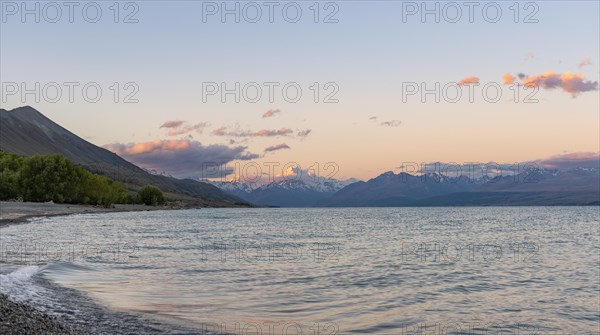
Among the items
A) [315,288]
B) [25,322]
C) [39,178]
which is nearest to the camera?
[25,322]

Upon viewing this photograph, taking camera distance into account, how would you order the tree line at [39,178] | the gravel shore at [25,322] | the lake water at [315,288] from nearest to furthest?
the gravel shore at [25,322]
the lake water at [315,288]
the tree line at [39,178]

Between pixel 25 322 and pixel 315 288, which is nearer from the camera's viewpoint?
pixel 25 322

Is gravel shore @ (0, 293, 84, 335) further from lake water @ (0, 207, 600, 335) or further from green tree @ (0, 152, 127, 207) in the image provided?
green tree @ (0, 152, 127, 207)

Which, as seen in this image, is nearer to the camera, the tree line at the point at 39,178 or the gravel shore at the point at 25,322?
the gravel shore at the point at 25,322

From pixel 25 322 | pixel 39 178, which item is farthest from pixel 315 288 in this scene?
pixel 39 178

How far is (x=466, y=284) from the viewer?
33.5 m

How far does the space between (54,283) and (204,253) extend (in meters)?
22.6

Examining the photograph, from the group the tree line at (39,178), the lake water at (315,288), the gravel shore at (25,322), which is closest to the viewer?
the gravel shore at (25,322)

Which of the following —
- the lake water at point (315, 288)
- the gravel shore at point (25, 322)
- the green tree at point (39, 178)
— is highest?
the green tree at point (39, 178)

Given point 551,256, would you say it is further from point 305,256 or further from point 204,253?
point 204,253

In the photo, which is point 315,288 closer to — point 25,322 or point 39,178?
point 25,322

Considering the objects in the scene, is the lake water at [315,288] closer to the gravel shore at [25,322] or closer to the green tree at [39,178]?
the gravel shore at [25,322]

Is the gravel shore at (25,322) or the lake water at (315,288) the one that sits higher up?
the gravel shore at (25,322)

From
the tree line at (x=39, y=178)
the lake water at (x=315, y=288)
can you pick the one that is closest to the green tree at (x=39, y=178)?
the tree line at (x=39, y=178)
